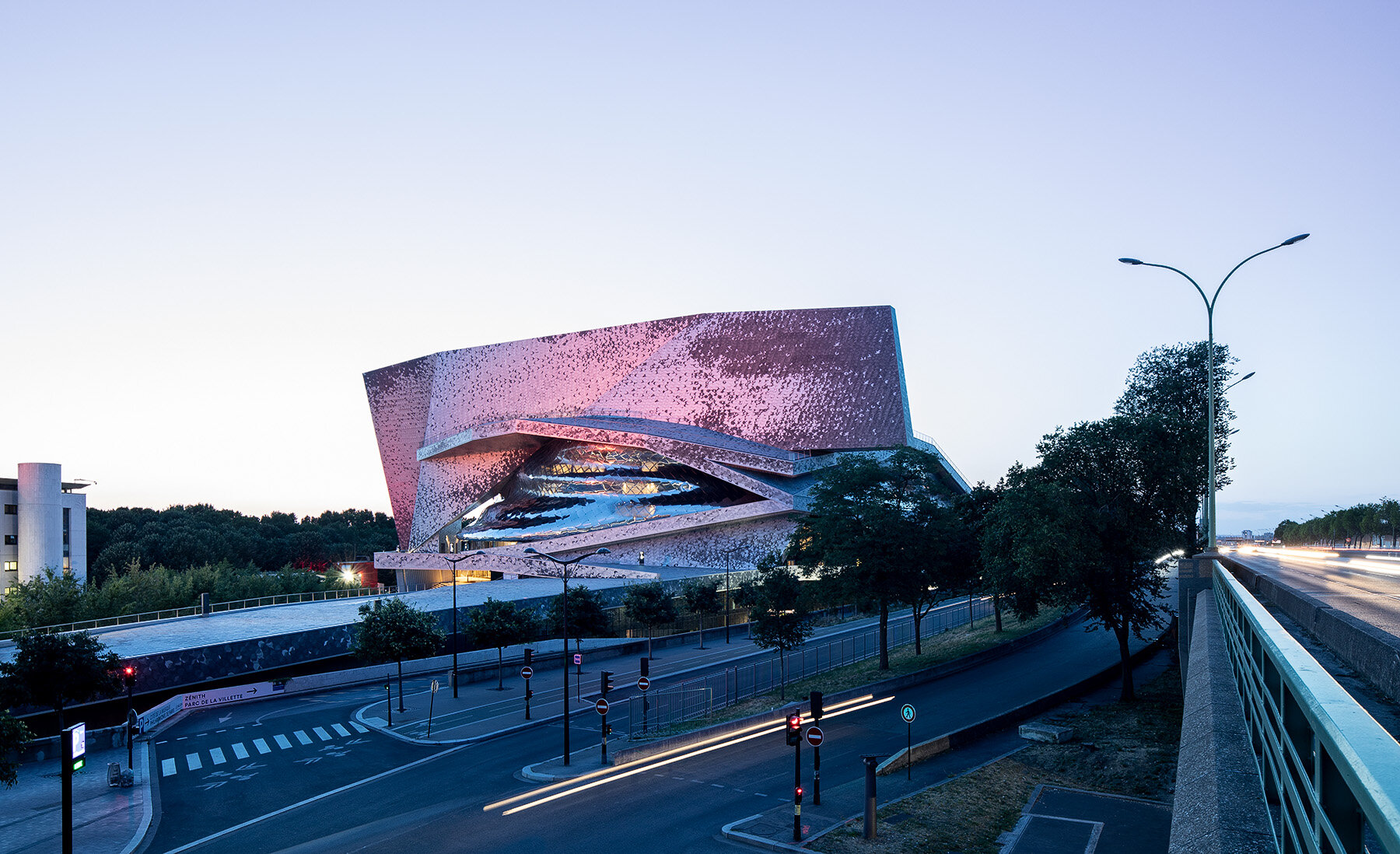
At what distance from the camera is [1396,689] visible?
5.93 meters

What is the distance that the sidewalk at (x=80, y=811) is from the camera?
63.0 ft

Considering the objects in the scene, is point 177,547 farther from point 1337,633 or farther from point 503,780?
point 1337,633

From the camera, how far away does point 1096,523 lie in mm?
30172

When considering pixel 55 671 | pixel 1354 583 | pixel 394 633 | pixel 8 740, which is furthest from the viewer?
pixel 394 633

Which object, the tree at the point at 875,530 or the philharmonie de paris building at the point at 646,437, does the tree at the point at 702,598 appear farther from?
the tree at the point at 875,530

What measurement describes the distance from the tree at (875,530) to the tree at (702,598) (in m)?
11.5

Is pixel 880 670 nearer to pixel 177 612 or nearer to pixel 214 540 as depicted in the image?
pixel 177 612

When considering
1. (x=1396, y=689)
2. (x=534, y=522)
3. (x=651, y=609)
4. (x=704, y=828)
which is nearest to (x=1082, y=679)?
(x=704, y=828)

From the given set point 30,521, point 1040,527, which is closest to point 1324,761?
point 1040,527

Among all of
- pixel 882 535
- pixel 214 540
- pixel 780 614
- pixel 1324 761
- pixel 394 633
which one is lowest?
pixel 394 633

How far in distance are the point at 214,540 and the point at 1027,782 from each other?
96471mm

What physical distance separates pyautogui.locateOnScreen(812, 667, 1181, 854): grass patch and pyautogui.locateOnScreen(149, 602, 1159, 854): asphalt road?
5.04ft

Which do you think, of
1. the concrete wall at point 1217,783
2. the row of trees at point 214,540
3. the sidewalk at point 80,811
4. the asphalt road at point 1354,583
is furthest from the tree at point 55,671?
the row of trees at point 214,540

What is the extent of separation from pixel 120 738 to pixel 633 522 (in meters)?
42.4
